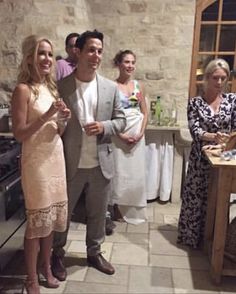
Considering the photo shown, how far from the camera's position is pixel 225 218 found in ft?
5.95

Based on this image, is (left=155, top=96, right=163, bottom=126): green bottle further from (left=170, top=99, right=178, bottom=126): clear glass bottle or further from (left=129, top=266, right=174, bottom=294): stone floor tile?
(left=129, top=266, right=174, bottom=294): stone floor tile

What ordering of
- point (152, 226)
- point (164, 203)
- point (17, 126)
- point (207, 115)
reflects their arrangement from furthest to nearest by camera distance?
point (164, 203) < point (152, 226) < point (207, 115) < point (17, 126)

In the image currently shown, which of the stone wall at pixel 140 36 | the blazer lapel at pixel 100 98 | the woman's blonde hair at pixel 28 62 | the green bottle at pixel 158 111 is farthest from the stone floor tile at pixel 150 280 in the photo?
the stone wall at pixel 140 36

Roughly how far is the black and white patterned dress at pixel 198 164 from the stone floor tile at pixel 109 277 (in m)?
0.58

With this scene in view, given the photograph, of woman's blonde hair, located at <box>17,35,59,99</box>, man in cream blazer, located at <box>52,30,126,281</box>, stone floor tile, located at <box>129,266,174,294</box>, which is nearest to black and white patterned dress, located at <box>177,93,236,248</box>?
stone floor tile, located at <box>129,266,174,294</box>

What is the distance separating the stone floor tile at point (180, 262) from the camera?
2.06 meters

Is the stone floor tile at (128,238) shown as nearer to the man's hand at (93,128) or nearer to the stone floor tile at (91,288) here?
the stone floor tile at (91,288)

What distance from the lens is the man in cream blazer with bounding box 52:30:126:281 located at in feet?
5.46

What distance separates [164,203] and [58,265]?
1486 mm

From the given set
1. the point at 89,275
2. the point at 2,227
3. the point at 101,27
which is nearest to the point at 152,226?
the point at 89,275

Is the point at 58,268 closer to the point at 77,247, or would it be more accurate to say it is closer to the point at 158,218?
the point at 77,247

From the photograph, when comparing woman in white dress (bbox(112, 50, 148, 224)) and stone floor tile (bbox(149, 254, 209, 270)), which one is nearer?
stone floor tile (bbox(149, 254, 209, 270))

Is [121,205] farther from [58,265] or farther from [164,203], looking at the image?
[58,265]

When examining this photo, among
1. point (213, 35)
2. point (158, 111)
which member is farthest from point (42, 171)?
point (213, 35)
